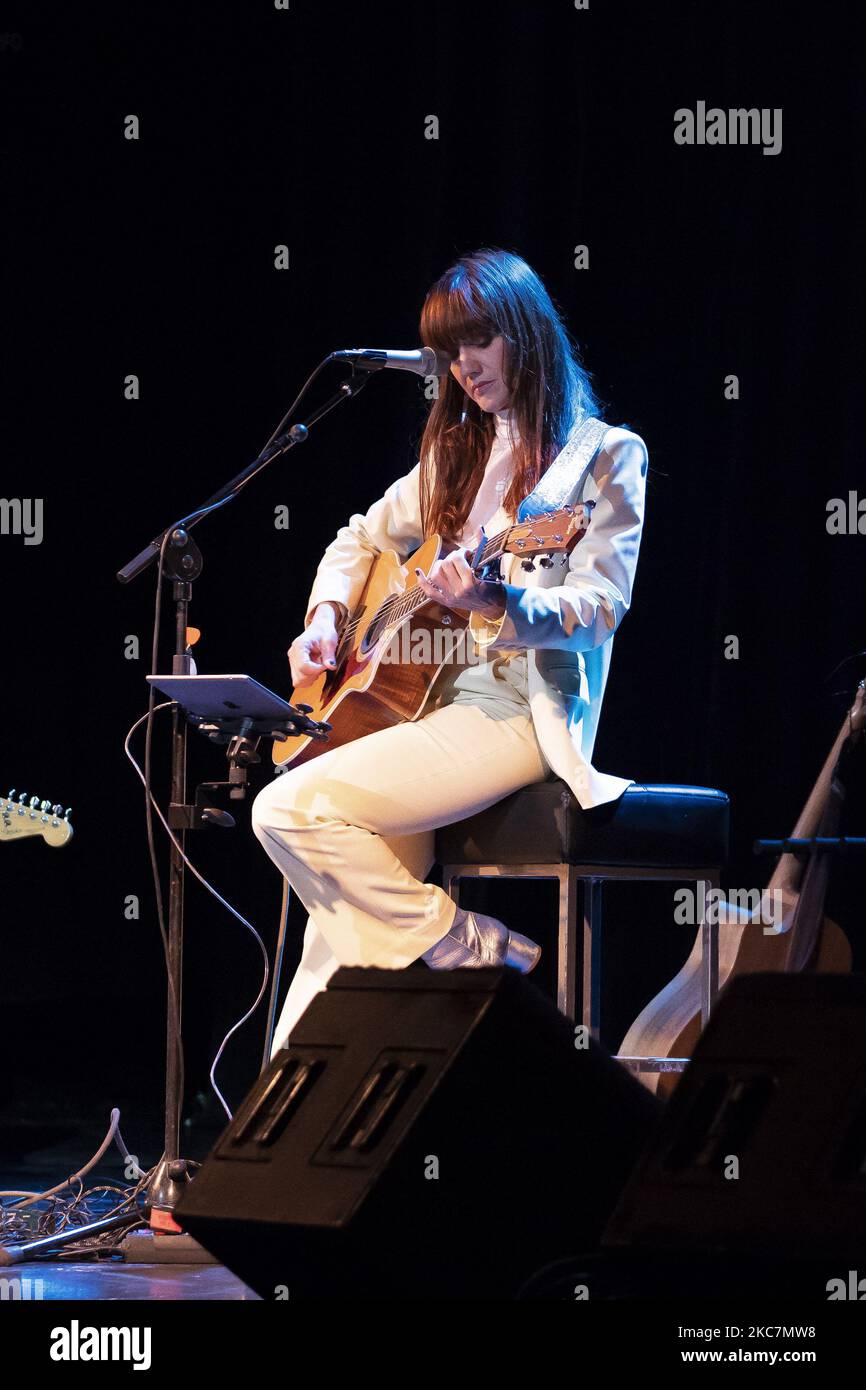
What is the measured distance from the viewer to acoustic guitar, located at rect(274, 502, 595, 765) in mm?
3172

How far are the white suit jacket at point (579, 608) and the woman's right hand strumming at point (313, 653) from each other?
0.33 metres

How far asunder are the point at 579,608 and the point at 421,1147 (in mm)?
1350

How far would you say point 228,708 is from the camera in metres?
2.95

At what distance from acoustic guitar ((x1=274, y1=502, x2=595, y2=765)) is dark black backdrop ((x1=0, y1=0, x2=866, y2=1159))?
98 centimetres

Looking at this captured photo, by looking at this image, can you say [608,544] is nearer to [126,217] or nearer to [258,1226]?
[258,1226]

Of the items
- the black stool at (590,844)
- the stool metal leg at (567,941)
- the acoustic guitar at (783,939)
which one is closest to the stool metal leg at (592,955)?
the black stool at (590,844)

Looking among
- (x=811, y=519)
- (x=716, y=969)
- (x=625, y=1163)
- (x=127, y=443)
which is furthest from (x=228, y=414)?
(x=625, y=1163)

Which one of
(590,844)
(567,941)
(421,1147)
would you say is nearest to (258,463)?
(590,844)

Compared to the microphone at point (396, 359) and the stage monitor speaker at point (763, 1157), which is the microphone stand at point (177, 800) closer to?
the microphone at point (396, 359)

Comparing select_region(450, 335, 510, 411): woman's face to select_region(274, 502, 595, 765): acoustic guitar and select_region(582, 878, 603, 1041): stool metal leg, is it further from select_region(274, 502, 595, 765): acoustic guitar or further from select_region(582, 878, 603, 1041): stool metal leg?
select_region(582, 878, 603, 1041): stool metal leg

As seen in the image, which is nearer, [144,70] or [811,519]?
[811,519]

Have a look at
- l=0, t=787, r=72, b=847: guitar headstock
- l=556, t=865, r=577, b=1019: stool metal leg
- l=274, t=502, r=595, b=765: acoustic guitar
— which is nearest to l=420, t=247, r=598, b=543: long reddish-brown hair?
l=274, t=502, r=595, b=765: acoustic guitar

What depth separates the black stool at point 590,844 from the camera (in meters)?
3.03
